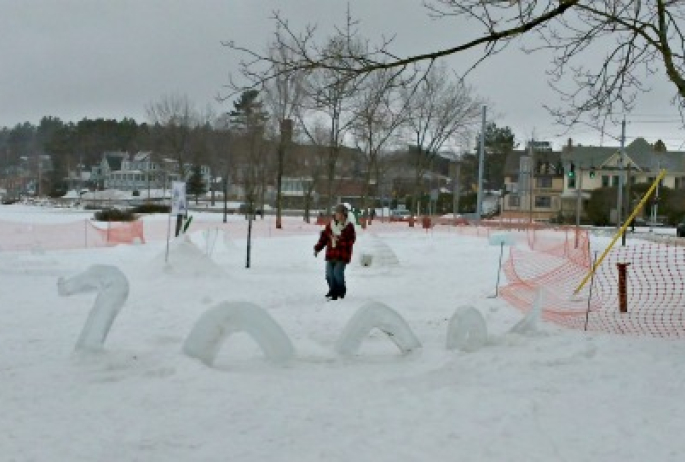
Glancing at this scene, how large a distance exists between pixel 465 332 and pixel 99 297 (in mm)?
3653

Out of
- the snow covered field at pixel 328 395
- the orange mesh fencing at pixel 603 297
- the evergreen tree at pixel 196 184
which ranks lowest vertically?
the snow covered field at pixel 328 395

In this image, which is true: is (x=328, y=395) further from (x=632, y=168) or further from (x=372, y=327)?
(x=632, y=168)

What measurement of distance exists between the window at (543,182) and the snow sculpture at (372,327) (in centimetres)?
8273

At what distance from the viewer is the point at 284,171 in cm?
4975

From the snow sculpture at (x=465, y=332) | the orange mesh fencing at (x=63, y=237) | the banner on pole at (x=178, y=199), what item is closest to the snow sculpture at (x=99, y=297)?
the snow sculpture at (x=465, y=332)

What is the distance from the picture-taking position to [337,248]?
12250mm

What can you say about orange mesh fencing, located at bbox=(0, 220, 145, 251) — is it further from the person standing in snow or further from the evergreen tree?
the evergreen tree

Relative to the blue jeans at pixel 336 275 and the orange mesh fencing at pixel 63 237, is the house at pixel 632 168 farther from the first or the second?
the blue jeans at pixel 336 275

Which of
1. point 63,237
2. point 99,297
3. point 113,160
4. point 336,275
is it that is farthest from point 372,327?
point 113,160

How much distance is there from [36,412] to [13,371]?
1.42 meters

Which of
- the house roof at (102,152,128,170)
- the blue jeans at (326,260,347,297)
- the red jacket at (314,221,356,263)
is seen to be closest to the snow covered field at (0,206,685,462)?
the blue jeans at (326,260,347,297)

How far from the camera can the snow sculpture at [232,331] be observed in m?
6.90

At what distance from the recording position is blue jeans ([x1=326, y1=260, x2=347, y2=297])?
39.7 feet

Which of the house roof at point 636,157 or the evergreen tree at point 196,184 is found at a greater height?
the house roof at point 636,157
